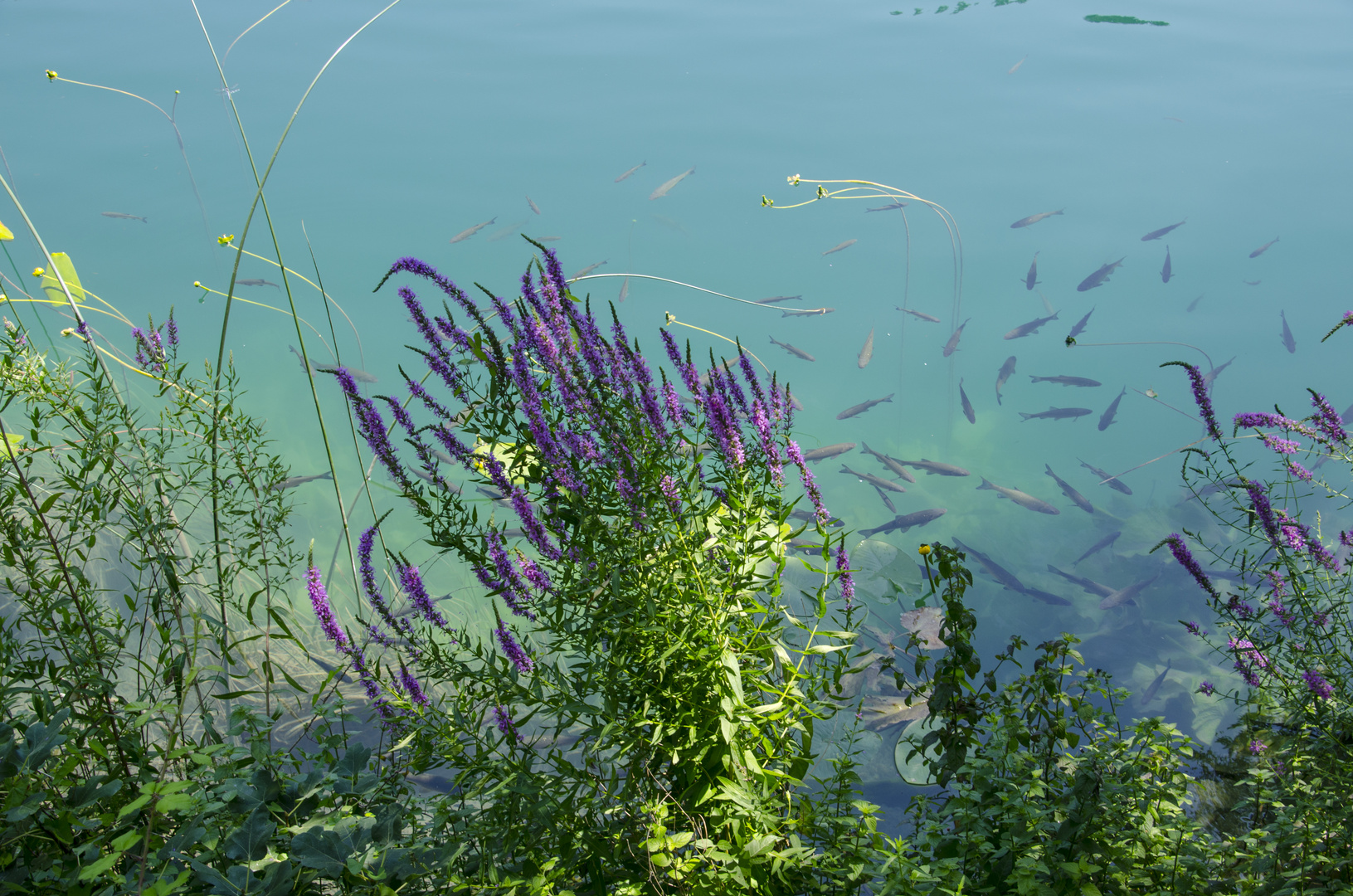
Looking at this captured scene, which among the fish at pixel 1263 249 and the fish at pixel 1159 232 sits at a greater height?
the fish at pixel 1159 232

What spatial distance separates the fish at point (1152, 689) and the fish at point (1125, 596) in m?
0.27

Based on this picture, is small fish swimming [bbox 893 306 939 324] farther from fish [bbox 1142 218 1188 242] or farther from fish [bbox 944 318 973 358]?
fish [bbox 1142 218 1188 242]

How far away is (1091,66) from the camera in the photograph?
3.47 metres

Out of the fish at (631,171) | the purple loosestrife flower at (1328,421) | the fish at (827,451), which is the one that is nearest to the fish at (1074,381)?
the fish at (827,451)

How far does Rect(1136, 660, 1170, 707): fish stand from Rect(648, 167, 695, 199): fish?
9.63 feet

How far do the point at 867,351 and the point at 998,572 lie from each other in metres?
1.16

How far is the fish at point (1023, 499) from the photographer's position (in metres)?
3.13

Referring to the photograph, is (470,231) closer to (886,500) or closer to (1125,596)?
(886,500)

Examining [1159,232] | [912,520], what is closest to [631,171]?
[912,520]

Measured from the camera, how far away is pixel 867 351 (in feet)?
11.6

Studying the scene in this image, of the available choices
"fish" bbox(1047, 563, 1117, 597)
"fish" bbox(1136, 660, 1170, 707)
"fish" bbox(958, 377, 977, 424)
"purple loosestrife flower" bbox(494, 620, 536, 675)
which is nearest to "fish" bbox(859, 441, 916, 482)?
"fish" bbox(958, 377, 977, 424)

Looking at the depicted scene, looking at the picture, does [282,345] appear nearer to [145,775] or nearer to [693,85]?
[693,85]

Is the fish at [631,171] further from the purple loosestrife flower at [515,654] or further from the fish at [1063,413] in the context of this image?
the purple loosestrife flower at [515,654]

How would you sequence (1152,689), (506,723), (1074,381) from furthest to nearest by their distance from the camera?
(1074,381) < (1152,689) < (506,723)
